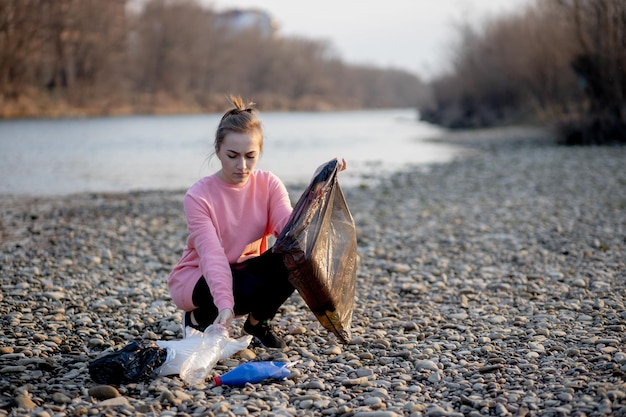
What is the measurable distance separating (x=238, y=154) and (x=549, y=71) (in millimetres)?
27033

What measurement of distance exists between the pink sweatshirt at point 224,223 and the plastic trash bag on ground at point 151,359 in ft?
1.09

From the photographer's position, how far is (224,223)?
4.33m

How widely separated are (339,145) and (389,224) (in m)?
20.4

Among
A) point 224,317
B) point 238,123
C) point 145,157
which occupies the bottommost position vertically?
point 224,317

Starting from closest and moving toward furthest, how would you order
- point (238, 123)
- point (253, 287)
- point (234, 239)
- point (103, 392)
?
point (103, 392)
point (238, 123)
point (253, 287)
point (234, 239)

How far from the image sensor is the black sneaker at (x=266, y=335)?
179 inches

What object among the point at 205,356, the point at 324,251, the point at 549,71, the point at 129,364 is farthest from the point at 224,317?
the point at 549,71

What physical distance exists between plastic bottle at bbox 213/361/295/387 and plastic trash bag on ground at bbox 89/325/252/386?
13cm

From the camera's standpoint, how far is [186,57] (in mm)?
71375

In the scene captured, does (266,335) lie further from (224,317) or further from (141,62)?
(141,62)

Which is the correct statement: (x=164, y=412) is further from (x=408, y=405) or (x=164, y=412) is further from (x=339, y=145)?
(x=339, y=145)

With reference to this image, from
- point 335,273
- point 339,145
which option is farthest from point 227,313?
point 339,145

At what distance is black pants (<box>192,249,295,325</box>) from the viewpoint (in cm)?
425

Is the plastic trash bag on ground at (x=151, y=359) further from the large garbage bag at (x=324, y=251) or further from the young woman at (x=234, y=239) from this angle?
the large garbage bag at (x=324, y=251)
